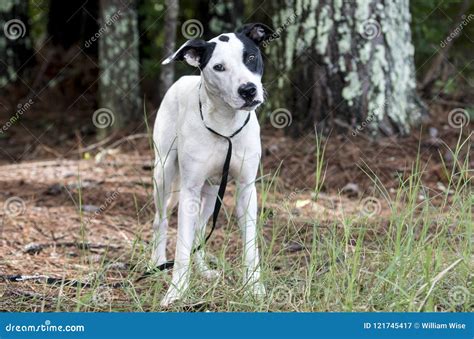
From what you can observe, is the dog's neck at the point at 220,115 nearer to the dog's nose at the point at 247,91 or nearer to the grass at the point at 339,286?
the dog's nose at the point at 247,91

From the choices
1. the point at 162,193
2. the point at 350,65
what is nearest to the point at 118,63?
the point at 350,65

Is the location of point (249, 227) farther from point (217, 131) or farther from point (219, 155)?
point (217, 131)

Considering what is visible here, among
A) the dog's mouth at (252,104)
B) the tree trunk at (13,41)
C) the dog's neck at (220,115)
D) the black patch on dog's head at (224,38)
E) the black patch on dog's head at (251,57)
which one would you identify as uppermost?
the black patch on dog's head at (224,38)

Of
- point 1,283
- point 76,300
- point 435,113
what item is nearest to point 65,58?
point 435,113

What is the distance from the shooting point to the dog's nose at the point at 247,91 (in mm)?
3477

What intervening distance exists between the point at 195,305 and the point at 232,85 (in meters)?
0.99

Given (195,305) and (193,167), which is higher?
(193,167)

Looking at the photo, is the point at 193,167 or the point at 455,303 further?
the point at 193,167

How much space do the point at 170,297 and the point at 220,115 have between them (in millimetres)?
881

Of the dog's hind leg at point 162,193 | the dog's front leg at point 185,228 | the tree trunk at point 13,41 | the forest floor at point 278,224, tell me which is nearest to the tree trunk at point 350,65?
the forest floor at point 278,224

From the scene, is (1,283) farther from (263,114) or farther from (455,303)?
(263,114)

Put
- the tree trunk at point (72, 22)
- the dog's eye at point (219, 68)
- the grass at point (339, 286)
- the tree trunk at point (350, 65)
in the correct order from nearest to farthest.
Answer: the grass at point (339, 286), the dog's eye at point (219, 68), the tree trunk at point (350, 65), the tree trunk at point (72, 22)

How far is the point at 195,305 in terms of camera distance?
351cm

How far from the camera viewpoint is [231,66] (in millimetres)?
3551
